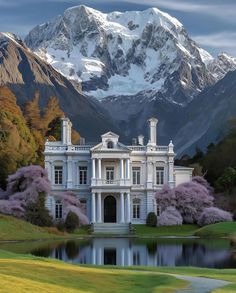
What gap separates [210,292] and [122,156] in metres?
47.2

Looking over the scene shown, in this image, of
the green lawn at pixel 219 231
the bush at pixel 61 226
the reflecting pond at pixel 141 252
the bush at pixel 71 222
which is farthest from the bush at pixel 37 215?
the green lawn at pixel 219 231

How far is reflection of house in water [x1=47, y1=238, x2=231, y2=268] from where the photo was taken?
3431 cm

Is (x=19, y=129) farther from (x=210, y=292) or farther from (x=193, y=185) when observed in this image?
(x=210, y=292)

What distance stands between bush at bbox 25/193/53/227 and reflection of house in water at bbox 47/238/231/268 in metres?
13.1

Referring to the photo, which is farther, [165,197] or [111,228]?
[165,197]

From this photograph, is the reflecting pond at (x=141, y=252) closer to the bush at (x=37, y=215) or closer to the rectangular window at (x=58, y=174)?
the bush at (x=37, y=215)

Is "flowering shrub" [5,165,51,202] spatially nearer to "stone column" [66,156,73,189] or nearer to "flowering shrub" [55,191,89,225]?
"flowering shrub" [55,191,89,225]

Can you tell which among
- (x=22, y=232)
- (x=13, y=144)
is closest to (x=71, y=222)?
(x=22, y=232)

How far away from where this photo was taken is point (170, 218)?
63188 millimetres

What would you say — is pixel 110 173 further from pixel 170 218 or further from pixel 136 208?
pixel 170 218

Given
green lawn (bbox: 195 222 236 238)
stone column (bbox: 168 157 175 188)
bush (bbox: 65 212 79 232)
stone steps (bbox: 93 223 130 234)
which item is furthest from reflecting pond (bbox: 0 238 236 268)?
stone column (bbox: 168 157 175 188)

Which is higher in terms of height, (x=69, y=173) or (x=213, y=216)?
(x=69, y=173)

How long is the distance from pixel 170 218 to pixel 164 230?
5.55ft

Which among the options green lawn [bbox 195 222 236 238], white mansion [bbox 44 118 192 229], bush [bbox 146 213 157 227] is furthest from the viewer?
white mansion [bbox 44 118 192 229]
